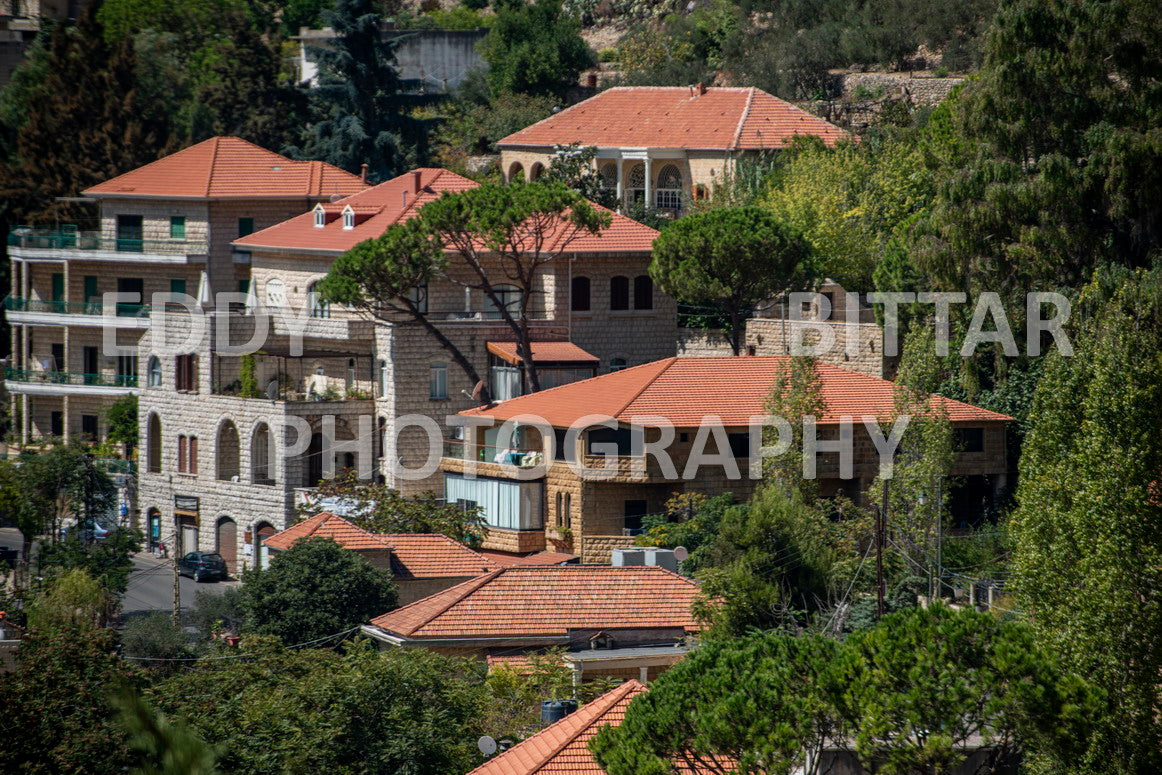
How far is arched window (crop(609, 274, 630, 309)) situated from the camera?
61281 mm

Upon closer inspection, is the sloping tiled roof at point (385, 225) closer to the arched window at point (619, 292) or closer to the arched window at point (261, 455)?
the arched window at point (619, 292)

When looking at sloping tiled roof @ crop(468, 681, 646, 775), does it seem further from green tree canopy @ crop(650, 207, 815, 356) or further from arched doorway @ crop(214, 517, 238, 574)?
arched doorway @ crop(214, 517, 238, 574)

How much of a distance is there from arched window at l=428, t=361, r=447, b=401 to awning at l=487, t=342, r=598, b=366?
1.50 meters

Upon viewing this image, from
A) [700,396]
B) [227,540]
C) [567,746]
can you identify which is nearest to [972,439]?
[700,396]

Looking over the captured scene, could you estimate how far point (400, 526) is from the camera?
5225 cm

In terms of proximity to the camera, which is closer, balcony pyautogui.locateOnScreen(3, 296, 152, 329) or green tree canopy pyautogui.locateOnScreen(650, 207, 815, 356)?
green tree canopy pyautogui.locateOnScreen(650, 207, 815, 356)

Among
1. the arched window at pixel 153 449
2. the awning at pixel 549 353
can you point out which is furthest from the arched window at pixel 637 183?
the arched window at pixel 153 449

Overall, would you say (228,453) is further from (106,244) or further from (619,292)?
(106,244)

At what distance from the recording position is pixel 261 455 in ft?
190

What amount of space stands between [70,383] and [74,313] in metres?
2.59

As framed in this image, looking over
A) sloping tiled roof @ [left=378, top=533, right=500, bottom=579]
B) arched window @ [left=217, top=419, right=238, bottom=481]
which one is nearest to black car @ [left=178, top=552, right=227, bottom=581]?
arched window @ [left=217, top=419, right=238, bottom=481]

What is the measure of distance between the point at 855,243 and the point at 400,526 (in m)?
17.4

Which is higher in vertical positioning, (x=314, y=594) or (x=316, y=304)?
(x=316, y=304)

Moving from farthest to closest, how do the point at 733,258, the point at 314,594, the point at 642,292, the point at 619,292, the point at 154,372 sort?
the point at 154,372
the point at 642,292
the point at 619,292
the point at 733,258
the point at 314,594
